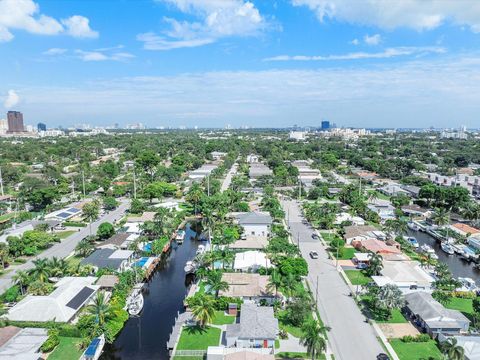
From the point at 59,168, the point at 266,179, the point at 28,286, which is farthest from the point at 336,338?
the point at 59,168

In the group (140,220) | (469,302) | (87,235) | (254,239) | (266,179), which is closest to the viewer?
(469,302)

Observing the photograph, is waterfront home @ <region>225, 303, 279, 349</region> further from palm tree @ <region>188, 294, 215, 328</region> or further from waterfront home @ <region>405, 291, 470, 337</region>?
waterfront home @ <region>405, 291, 470, 337</region>

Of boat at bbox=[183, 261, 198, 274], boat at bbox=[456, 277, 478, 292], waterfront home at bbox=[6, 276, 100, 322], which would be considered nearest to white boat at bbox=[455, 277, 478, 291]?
boat at bbox=[456, 277, 478, 292]

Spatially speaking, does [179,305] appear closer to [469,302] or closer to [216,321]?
[216,321]

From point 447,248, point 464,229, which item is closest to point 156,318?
point 447,248

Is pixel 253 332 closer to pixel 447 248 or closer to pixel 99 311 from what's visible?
pixel 99 311

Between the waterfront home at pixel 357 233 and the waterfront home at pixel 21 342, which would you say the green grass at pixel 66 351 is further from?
the waterfront home at pixel 357 233
